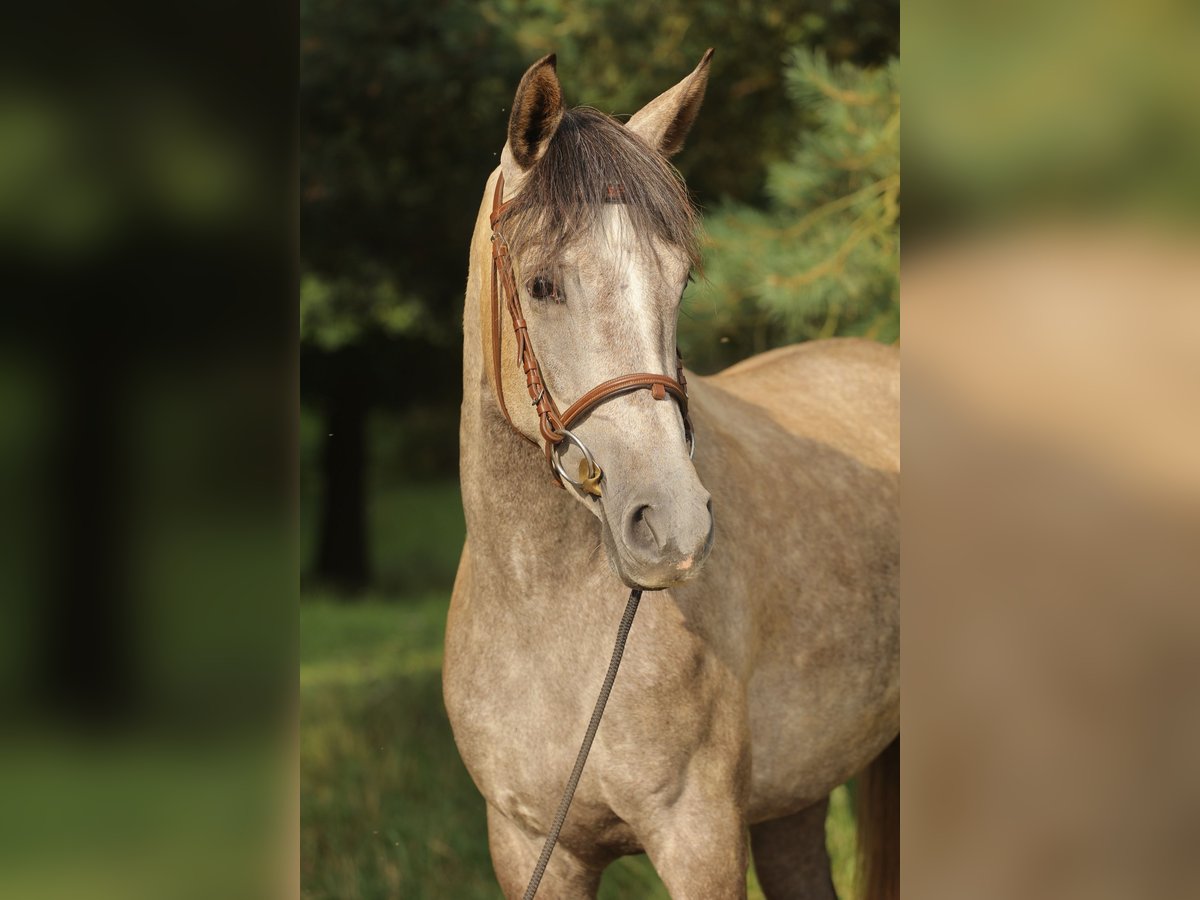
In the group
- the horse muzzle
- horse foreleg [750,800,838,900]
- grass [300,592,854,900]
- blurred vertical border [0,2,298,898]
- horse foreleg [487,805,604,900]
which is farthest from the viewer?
grass [300,592,854,900]

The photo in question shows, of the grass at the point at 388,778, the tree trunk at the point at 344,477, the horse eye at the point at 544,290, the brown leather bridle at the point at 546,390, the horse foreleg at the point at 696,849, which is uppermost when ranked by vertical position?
the horse eye at the point at 544,290

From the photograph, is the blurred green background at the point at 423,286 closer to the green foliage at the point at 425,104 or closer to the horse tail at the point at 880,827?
the green foliage at the point at 425,104

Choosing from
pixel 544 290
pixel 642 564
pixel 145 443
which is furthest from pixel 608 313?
pixel 145 443

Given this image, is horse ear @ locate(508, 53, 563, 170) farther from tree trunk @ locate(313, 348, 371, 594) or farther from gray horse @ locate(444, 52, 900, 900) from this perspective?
tree trunk @ locate(313, 348, 371, 594)

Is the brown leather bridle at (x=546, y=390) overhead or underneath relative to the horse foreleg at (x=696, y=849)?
overhead

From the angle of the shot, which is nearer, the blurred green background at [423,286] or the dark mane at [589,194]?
the dark mane at [589,194]

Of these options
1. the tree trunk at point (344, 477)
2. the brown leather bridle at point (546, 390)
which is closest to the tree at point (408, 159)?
the tree trunk at point (344, 477)

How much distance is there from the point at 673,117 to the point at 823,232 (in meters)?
2.00

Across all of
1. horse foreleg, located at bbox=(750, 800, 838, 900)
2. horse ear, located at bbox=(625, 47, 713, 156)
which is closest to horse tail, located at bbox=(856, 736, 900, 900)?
horse foreleg, located at bbox=(750, 800, 838, 900)

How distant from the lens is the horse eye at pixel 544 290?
168 centimetres

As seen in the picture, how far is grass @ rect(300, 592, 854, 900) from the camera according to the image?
142 inches

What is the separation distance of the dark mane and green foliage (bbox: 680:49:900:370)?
1898mm

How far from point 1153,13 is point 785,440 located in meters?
2.10

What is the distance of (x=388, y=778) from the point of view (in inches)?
147
